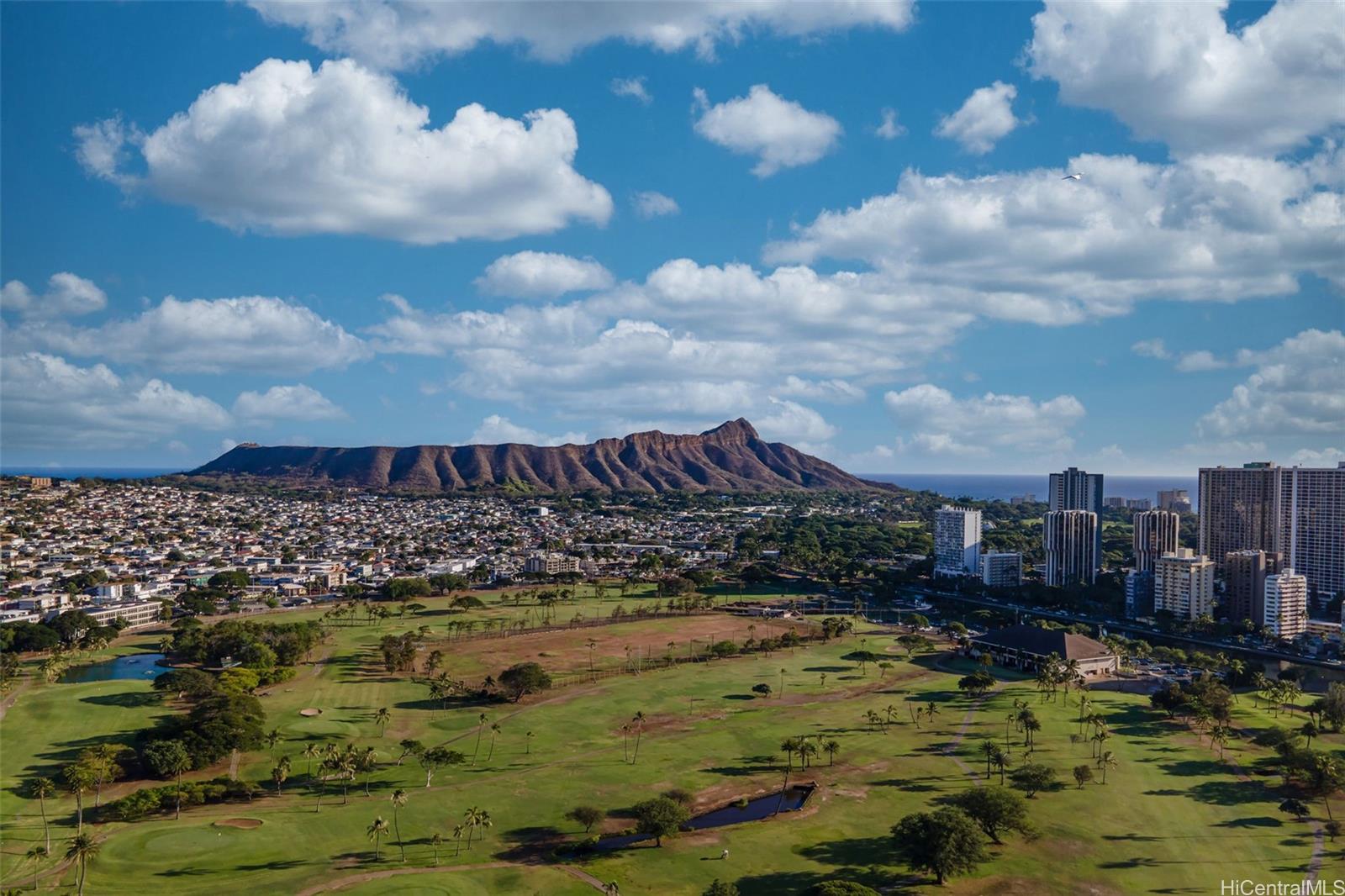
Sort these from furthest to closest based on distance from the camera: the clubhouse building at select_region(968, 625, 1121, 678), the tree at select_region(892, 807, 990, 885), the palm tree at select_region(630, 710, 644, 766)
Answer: the clubhouse building at select_region(968, 625, 1121, 678) < the palm tree at select_region(630, 710, 644, 766) < the tree at select_region(892, 807, 990, 885)

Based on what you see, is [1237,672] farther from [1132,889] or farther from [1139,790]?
[1132,889]

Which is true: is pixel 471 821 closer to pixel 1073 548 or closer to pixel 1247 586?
pixel 1247 586

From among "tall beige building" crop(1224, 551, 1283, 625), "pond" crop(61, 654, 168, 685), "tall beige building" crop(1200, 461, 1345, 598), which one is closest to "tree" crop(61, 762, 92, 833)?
"pond" crop(61, 654, 168, 685)

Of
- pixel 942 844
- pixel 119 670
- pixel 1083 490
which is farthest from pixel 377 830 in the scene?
pixel 1083 490

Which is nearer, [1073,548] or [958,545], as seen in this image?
[1073,548]

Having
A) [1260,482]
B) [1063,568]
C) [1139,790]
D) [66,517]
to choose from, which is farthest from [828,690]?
[66,517]

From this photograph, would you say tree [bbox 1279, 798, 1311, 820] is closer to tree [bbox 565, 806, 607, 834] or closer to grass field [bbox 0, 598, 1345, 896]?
grass field [bbox 0, 598, 1345, 896]
